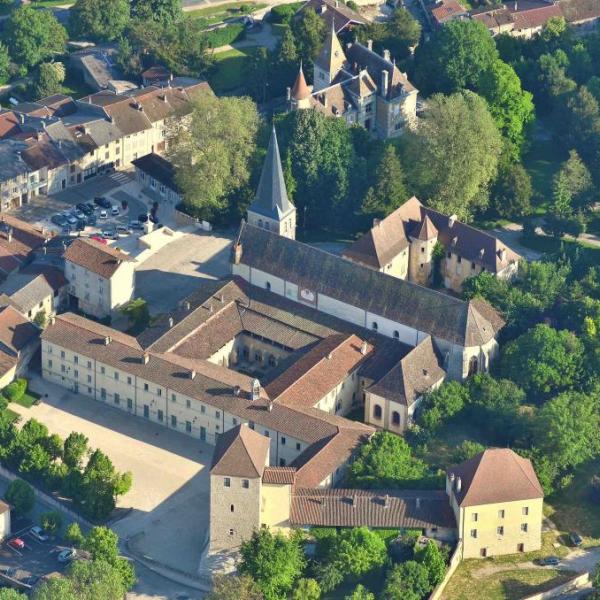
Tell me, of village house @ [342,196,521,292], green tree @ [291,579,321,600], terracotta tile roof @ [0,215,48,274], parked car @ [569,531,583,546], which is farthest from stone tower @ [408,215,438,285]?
green tree @ [291,579,321,600]

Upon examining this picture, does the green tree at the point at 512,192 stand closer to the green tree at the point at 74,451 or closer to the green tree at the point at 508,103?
the green tree at the point at 508,103

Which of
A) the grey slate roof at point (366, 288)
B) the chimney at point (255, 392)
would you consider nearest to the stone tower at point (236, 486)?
the chimney at point (255, 392)

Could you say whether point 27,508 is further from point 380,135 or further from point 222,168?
point 380,135

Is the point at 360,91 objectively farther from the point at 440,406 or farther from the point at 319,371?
the point at 440,406

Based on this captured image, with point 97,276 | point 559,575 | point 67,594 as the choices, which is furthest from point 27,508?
point 559,575

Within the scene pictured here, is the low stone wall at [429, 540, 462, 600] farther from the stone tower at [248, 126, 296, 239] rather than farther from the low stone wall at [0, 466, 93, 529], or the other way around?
the stone tower at [248, 126, 296, 239]
